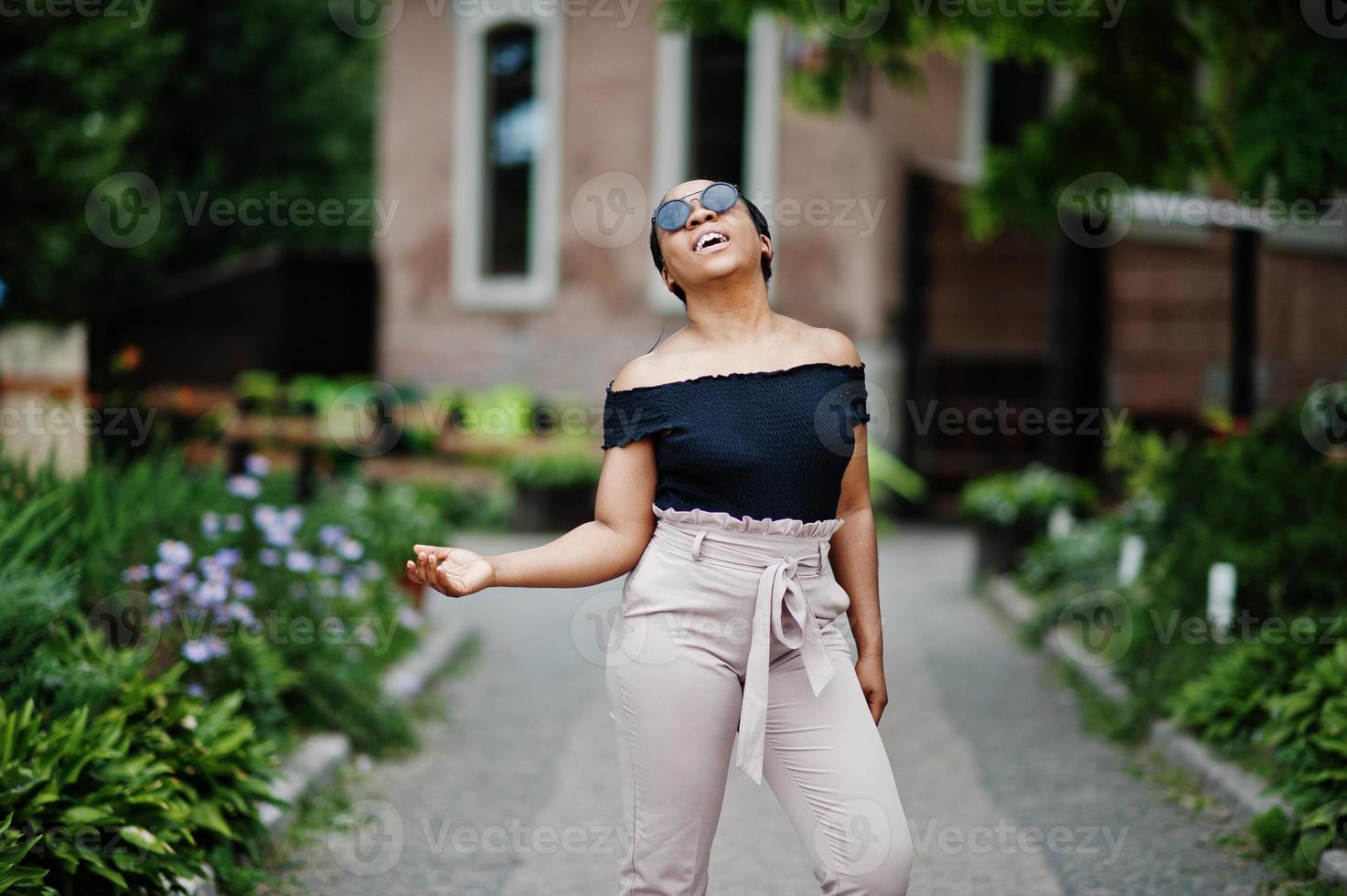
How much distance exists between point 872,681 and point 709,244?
101 cm

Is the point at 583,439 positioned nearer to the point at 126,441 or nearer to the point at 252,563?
the point at 126,441

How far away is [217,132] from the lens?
21.0 metres

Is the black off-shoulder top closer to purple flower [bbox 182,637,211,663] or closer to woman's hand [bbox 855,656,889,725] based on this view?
woman's hand [bbox 855,656,889,725]

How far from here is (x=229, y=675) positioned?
5.03 meters

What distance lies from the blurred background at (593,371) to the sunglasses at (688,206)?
6.82 ft

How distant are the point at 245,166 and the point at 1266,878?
2011 centimetres

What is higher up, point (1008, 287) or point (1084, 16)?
point (1084, 16)

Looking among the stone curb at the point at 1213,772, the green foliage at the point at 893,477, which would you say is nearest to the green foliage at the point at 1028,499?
the stone curb at the point at 1213,772

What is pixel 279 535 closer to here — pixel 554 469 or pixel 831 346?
pixel 831 346

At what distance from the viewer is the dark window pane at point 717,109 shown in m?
14.8

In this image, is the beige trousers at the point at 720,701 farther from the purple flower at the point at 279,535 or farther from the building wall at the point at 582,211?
the building wall at the point at 582,211

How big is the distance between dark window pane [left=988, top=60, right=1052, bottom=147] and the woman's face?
13.3 meters

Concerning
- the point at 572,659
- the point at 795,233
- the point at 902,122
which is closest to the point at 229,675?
the point at 572,659

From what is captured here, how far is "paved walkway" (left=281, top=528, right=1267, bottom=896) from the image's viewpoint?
4410mm
